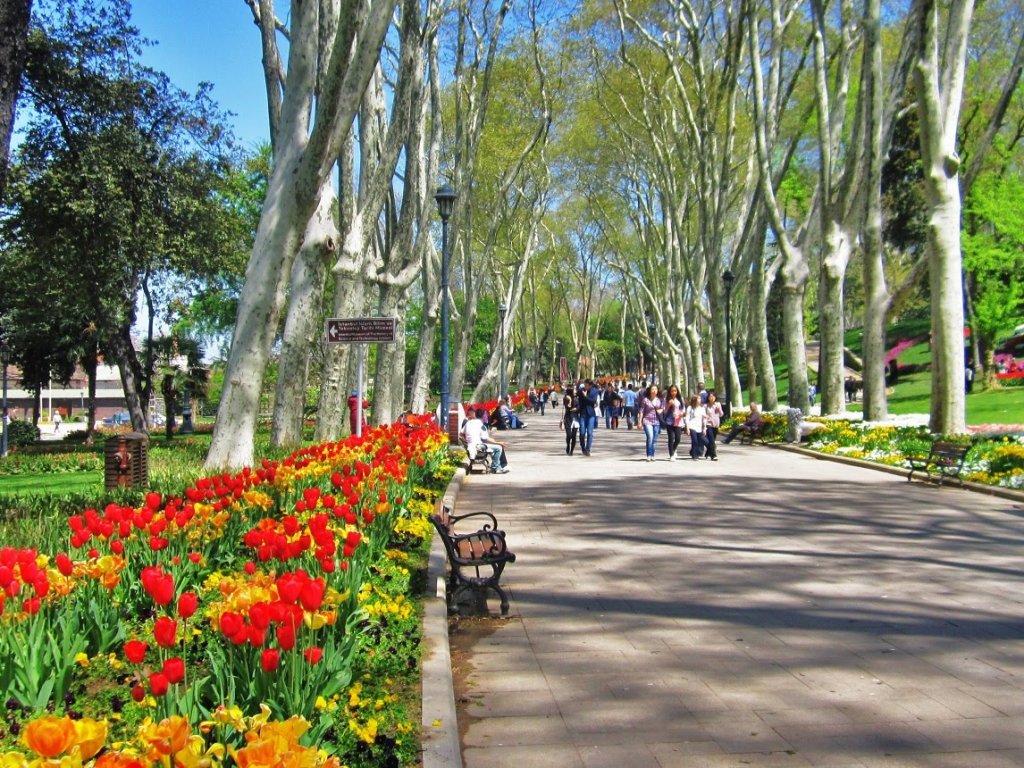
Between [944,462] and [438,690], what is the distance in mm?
11894

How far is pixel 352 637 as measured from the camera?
4.17 metres

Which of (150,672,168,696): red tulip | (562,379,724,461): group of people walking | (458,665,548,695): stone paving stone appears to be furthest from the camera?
(562,379,724,461): group of people walking

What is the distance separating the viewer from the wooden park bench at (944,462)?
14.3 m

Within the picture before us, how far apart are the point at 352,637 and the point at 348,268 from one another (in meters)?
12.8

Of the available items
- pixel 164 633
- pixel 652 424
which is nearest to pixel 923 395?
pixel 652 424

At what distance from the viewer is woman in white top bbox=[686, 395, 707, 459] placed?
20266mm

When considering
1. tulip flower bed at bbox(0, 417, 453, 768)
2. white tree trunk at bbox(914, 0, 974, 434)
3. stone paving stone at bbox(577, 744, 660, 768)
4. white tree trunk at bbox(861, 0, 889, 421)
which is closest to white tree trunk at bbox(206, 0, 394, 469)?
tulip flower bed at bbox(0, 417, 453, 768)

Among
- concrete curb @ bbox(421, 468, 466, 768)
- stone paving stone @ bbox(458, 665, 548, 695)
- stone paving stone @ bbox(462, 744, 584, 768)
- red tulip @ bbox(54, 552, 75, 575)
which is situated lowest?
stone paving stone @ bbox(462, 744, 584, 768)

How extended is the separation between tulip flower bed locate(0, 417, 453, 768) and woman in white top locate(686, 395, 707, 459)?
46.5 ft

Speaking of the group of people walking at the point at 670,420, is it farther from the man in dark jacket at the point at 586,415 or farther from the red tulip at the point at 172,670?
the red tulip at the point at 172,670

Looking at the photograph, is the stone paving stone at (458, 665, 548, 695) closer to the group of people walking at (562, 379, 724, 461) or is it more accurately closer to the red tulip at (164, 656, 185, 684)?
the red tulip at (164, 656, 185, 684)

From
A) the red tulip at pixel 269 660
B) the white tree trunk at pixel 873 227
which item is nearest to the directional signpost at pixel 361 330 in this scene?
the red tulip at pixel 269 660

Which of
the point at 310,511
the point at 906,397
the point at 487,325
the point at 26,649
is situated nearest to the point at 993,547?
the point at 310,511

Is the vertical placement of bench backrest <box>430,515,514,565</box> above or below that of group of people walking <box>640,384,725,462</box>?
below
